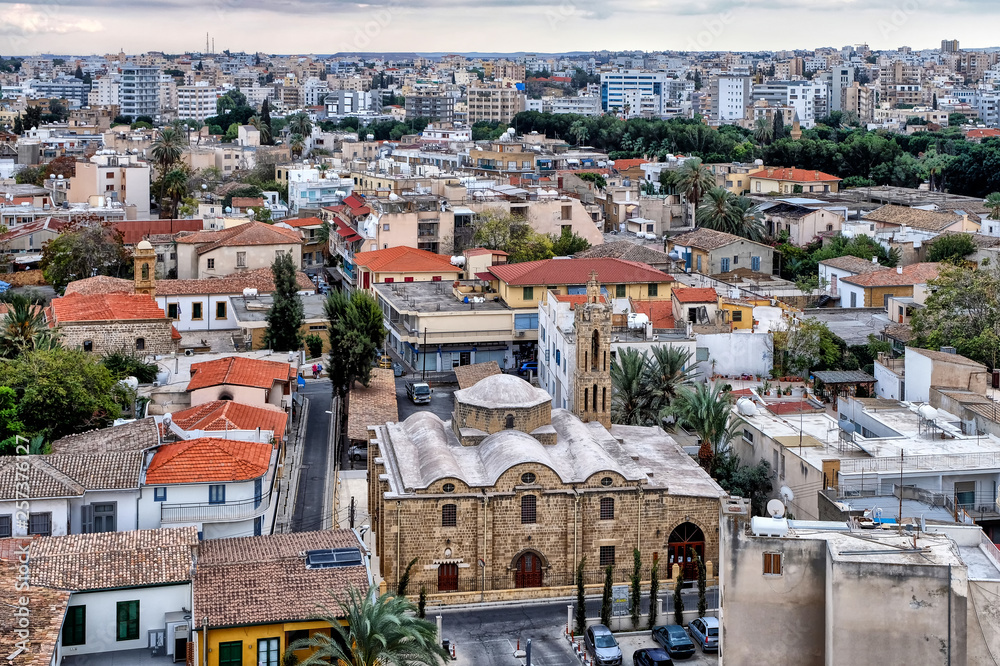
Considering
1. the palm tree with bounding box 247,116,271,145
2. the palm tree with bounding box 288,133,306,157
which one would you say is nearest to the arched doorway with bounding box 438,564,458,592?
the palm tree with bounding box 288,133,306,157

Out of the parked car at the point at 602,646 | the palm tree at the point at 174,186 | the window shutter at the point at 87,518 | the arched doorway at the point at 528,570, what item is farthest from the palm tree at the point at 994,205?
the window shutter at the point at 87,518

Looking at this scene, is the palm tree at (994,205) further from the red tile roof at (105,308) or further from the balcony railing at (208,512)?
the balcony railing at (208,512)

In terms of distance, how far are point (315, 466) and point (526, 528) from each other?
43.0 feet

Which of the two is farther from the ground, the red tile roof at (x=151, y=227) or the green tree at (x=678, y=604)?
the red tile roof at (x=151, y=227)

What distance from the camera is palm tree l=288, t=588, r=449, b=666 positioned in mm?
28266

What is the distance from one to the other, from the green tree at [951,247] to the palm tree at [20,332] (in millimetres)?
50857

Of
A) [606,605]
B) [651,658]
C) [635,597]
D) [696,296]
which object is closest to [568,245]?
[696,296]

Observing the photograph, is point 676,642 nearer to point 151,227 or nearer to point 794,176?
point 151,227

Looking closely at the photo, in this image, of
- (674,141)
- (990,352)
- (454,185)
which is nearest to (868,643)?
(990,352)

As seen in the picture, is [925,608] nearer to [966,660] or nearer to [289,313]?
[966,660]

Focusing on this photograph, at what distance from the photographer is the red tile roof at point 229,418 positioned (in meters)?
43.0

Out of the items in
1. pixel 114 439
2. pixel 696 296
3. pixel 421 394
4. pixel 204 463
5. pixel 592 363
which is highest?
pixel 696 296

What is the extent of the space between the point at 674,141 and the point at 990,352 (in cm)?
10204

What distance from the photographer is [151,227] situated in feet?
311
